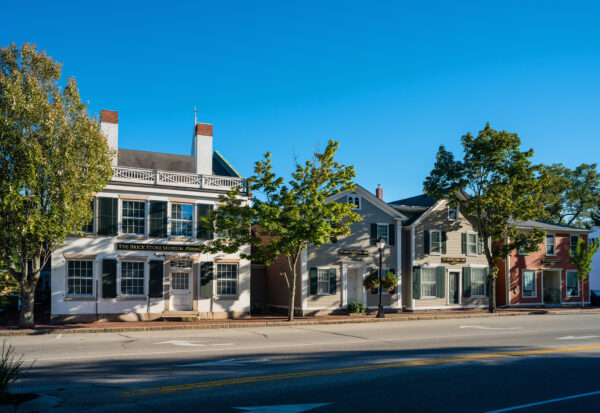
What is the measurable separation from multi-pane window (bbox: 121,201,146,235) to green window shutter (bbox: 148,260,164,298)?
1.59 metres

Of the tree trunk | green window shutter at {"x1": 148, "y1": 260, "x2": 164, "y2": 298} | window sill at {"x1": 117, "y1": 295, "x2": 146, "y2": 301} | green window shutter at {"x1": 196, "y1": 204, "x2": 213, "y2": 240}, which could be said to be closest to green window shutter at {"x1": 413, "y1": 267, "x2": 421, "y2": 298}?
green window shutter at {"x1": 196, "y1": 204, "x2": 213, "y2": 240}

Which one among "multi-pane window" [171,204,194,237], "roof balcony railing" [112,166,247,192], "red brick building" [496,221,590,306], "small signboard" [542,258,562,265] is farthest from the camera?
"small signboard" [542,258,562,265]

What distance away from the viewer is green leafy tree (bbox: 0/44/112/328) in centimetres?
1894

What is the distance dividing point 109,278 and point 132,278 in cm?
105

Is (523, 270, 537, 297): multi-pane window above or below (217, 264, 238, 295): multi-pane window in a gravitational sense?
below

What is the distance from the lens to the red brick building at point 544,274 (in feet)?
121

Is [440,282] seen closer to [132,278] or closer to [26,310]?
[132,278]

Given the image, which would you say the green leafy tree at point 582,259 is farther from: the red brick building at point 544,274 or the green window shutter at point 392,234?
the green window shutter at point 392,234

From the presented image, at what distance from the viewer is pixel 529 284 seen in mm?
37750

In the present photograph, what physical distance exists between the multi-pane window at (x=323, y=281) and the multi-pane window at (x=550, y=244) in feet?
62.2

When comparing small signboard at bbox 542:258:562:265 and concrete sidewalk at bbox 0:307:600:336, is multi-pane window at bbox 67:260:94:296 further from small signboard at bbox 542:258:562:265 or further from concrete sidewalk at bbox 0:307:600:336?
small signboard at bbox 542:258:562:265

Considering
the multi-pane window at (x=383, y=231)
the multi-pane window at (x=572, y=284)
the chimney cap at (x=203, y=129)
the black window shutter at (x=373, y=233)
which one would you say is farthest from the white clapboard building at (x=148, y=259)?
the multi-pane window at (x=572, y=284)

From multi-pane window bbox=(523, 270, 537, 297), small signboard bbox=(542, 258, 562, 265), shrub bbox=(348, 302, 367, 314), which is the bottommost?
shrub bbox=(348, 302, 367, 314)

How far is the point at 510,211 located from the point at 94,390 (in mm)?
25986
